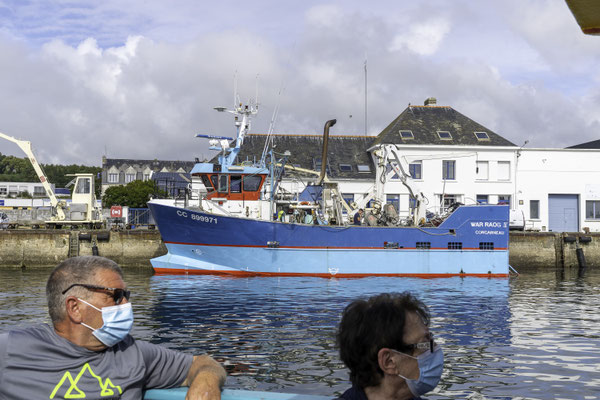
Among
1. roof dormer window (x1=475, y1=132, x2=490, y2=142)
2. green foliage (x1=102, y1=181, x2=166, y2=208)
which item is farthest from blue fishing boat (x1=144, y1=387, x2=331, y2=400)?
green foliage (x1=102, y1=181, x2=166, y2=208)

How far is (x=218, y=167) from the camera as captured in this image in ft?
77.3

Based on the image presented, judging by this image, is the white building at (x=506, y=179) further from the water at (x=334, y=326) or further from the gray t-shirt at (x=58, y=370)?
the gray t-shirt at (x=58, y=370)

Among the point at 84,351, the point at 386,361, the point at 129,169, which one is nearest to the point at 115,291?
the point at 84,351

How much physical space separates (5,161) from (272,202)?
129 m

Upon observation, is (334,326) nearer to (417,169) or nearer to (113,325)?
(113,325)

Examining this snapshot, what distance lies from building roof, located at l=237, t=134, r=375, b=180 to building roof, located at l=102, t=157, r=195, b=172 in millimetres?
56317

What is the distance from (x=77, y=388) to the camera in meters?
2.91

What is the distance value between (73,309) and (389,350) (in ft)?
5.16

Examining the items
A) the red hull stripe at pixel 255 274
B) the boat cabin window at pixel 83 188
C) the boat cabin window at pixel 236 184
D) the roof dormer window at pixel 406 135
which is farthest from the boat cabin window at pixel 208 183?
the roof dormer window at pixel 406 135

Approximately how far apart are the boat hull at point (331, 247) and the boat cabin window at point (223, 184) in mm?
2639

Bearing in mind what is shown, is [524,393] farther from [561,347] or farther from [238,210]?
[238,210]

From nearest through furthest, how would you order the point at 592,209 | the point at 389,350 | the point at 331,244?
the point at 389,350 → the point at 331,244 → the point at 592,209

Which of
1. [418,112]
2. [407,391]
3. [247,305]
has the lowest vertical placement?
[247,305]

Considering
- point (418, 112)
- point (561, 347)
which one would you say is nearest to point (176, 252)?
point (561, 347)
